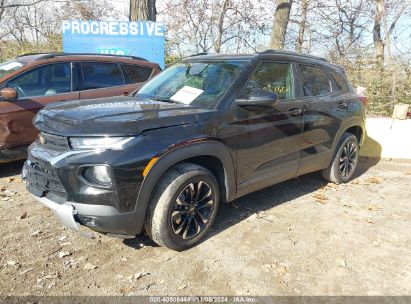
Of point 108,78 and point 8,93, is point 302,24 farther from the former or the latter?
point 8,93

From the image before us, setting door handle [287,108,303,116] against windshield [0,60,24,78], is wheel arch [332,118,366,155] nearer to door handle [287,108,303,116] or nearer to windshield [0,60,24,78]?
door handle [287,108,303,116]

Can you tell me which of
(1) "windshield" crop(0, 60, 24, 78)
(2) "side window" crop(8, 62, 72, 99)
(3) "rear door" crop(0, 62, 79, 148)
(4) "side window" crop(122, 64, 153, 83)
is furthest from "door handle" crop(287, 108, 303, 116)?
(1) "windshield" crop(0, 60, 24, 78)

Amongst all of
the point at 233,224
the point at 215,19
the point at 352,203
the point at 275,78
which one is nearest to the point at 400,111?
the point at 352,203

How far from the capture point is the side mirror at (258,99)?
3.63m

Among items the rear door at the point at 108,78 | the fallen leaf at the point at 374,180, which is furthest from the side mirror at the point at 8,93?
the fallen leaf at the point at 374,180

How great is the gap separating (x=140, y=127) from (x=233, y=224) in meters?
1.65

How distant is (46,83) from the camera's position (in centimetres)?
553

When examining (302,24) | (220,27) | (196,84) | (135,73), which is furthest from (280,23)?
(196,84)

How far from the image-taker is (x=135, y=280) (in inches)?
119

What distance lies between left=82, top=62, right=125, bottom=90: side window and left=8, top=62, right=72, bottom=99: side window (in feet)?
0.91

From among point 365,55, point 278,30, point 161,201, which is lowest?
point 161,201

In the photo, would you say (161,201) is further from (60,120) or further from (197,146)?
(60,120)

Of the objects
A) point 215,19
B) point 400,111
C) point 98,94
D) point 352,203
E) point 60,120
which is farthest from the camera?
point 215,19

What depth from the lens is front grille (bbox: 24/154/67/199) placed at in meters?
3.08
